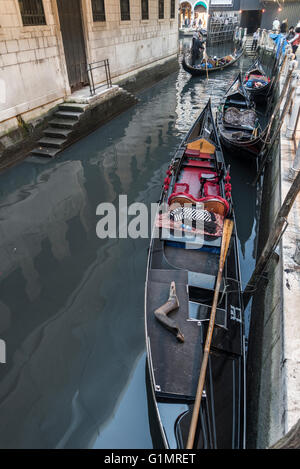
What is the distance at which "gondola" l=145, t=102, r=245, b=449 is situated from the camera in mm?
2387

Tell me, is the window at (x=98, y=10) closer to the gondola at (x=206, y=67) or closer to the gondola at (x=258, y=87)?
the gondola at (x=258, y=87)

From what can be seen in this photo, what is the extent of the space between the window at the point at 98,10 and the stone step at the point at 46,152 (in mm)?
5409

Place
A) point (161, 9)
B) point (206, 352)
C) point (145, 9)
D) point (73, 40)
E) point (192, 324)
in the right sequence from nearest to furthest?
point (206, 352) → point (192, 324) → point (73, 40) → point (145, 9) → point (161, 9)

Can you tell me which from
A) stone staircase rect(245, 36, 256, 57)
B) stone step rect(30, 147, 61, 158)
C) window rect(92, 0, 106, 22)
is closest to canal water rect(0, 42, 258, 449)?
stone step rect(30, 147, 61, 158)

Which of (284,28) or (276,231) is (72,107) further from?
(284,28)

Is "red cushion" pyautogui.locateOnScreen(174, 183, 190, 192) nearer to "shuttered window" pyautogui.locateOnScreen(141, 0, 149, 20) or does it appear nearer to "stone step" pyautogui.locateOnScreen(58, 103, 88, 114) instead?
"stone step" pyautogui.locateOnScreen(58, 103, 88, 114)

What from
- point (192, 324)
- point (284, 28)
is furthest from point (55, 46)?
point (284, 28)

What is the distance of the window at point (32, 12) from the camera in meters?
7.39

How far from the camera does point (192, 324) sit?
2998 mm

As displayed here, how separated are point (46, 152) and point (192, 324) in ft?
22.7

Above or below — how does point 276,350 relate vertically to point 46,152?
above

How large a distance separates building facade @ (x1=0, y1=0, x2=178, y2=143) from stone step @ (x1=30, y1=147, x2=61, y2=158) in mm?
800

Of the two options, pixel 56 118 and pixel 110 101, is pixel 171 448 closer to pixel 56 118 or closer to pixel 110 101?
pixel 56 118

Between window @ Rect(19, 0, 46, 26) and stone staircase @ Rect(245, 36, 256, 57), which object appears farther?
stone staircase @ Rect(245, 36, 256, 57)
